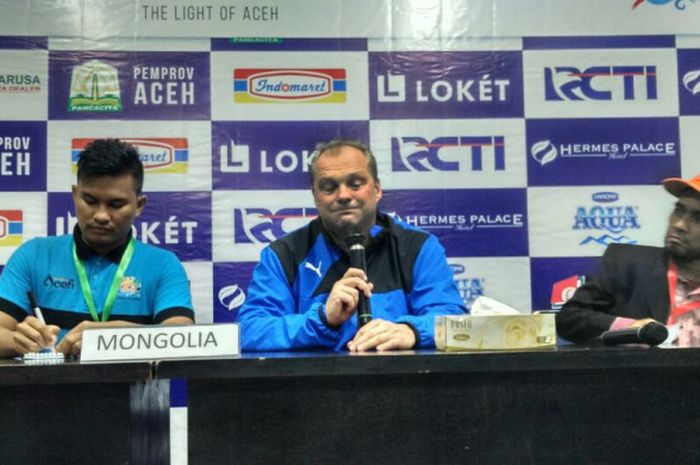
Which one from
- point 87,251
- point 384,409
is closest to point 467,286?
point 87,251

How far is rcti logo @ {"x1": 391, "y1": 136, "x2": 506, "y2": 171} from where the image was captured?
3.26 m

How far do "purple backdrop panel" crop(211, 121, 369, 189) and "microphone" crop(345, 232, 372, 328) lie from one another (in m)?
1.27

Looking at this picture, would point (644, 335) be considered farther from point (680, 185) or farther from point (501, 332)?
point (680, 185)


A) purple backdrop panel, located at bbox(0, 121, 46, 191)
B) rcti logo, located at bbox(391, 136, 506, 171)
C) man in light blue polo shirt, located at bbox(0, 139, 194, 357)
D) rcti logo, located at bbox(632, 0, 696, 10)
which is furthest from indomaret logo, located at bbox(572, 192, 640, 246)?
purple backdrop panel, located at bbox(0, 121, 46, 191)

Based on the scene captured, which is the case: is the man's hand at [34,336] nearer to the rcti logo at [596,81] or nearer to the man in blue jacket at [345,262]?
the man in blue jacket at [345,262]

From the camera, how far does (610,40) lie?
3332mm

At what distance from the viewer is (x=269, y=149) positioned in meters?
3.25

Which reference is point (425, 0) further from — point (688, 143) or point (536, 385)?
point (536, 385)

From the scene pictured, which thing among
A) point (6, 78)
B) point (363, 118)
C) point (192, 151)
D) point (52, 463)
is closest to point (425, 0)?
point (363, 118)

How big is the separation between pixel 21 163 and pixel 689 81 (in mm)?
2727

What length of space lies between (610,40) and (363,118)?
1080 millimetres

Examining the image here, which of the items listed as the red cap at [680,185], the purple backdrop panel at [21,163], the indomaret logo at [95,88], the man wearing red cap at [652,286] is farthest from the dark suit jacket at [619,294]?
the purple backdrop panel at [21,163]

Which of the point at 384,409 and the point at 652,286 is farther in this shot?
the point at 652,286

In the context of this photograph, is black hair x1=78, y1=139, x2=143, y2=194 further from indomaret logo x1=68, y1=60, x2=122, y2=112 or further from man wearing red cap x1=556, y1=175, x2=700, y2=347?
man wearing red cap x1=556, y1=175, x2=700, y2=347
